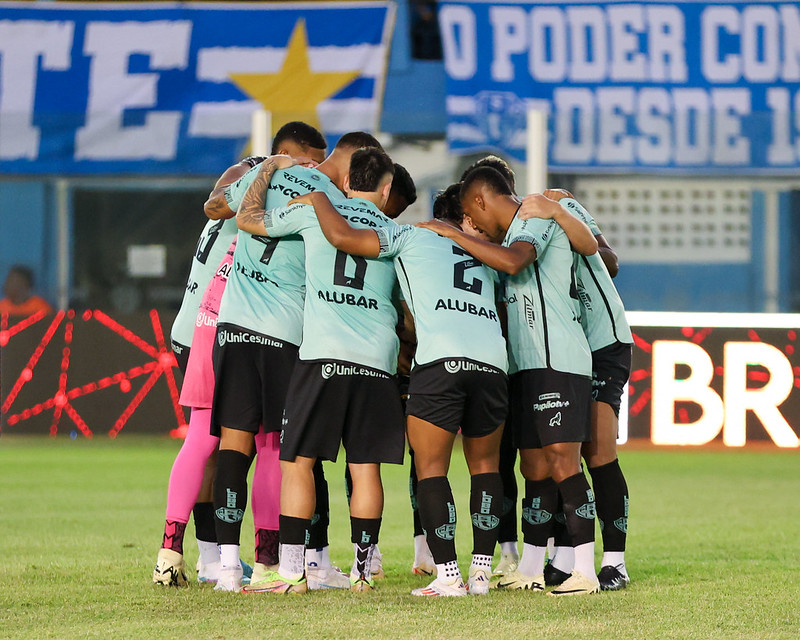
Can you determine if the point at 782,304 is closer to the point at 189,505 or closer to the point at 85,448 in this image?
the point at 85,448

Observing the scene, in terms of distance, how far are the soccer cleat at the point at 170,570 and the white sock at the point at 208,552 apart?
20 cm

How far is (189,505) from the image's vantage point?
16.5ft

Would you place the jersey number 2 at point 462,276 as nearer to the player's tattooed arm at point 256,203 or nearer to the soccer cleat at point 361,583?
the player's tattooed arm at point 256,203

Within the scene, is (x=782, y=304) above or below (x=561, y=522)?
above

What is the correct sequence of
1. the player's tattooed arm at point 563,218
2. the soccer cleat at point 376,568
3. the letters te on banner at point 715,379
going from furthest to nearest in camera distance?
the letters te on banner at point 715,379, the soccer cleat at point 376,568, the player's tattooed arm at point 563,218

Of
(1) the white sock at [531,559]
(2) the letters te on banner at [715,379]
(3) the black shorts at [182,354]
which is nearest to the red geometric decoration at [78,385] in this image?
(2) the letters te on banner at [715,379]

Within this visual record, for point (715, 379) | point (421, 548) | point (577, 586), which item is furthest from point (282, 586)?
point (715, 379)

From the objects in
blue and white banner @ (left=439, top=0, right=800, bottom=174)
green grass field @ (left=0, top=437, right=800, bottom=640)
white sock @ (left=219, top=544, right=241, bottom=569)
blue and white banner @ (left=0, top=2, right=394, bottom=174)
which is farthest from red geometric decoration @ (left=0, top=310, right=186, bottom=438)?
white sock @ (left=219, top=544, right=241, bottom=569)

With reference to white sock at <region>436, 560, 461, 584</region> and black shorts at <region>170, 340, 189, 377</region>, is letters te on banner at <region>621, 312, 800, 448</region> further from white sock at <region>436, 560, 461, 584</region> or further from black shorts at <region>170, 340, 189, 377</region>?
white sock at <region>436, 560, 461, 584</region>

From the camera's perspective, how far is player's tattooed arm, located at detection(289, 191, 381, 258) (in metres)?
4.73

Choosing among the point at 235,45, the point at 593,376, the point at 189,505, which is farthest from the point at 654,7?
the point at 189,505

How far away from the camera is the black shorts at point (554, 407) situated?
15.8 feet

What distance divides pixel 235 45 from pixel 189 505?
7604 millimetres

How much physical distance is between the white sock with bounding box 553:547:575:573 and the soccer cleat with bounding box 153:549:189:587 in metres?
1.50
